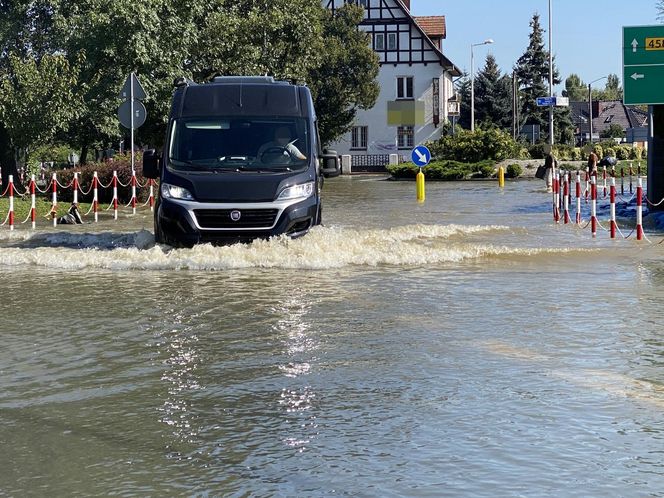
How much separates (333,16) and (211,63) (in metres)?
32.6

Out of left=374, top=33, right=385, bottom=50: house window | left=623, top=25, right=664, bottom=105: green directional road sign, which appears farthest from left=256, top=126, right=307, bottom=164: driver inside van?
left=374, top=33, right=385, bottom=50: house window

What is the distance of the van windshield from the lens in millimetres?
16188

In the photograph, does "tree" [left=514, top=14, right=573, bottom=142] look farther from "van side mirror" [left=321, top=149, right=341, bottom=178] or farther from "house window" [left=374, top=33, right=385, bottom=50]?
"van side mirror" [left=321, top=149, right=341, bottom=178]

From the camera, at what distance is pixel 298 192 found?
51.3 ft

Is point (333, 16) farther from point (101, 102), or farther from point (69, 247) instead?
point (69, 247)

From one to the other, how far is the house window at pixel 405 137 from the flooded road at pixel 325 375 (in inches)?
2708

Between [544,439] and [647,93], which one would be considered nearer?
[544,439]

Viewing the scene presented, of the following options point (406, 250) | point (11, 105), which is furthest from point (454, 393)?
point (11, 105)

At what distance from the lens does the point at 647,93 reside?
2678 centimetres

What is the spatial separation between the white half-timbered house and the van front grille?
67.1 m

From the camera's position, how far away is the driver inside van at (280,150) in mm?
16297

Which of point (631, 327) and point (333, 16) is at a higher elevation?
point (333, 16)

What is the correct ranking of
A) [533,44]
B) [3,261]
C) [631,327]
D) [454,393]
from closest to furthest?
[454,393] → [631,327] → [3,261] → [533,44]

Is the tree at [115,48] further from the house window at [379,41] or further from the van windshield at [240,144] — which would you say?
the house window at [379,41]
